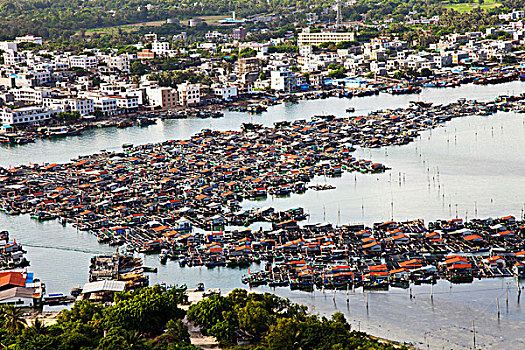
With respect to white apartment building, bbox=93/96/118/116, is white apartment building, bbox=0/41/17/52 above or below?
above

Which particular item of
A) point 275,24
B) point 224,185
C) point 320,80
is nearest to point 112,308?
point 224,185

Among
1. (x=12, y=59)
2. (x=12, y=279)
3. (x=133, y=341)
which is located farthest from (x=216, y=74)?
(x=133, y=341)

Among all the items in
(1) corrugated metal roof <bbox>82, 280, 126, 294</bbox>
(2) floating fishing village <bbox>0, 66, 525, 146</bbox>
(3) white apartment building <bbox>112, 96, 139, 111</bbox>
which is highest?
(3) white apartment building <bbox>112, 96, 139, 111</bbox>

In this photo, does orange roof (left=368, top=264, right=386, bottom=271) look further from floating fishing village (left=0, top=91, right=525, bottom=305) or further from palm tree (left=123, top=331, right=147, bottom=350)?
palm tree (left=123, top=331, right=147, bottom=350)

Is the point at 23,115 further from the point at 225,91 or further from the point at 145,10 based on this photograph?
the point at 145,10

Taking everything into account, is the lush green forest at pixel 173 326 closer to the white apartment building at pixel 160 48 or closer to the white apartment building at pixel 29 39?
the white apartment building at pixel 160 48

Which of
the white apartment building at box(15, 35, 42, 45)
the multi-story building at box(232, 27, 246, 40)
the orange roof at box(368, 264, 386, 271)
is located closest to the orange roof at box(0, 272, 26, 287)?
the orange roof at box(368, 264, 386, 271)
